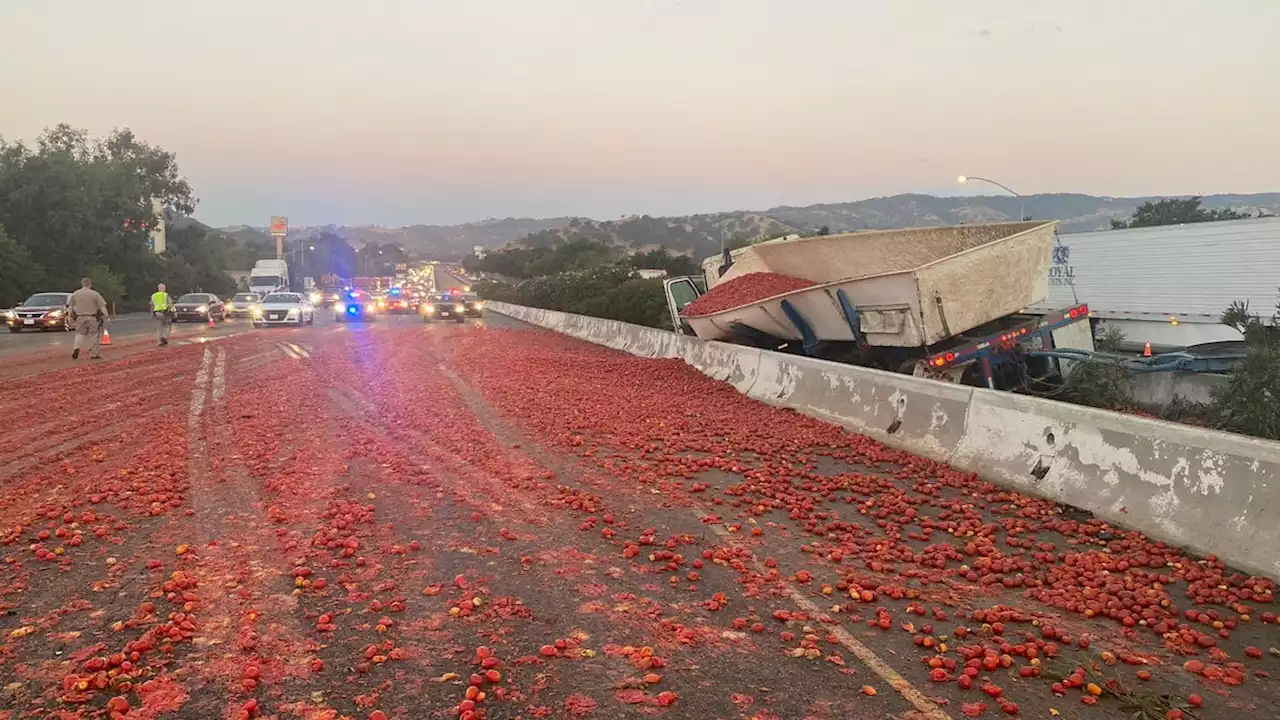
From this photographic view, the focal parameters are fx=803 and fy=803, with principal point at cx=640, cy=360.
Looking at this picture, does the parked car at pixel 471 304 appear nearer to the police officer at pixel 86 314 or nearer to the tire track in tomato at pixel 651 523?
the police officer at pixel 86 314

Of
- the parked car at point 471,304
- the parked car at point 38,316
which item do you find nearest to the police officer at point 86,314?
→ the parked car at point 38,316

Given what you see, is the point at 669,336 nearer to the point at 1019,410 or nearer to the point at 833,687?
the point at 1019,410

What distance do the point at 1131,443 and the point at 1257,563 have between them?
1.23 metres

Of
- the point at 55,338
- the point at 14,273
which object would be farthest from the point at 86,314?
the point at 14,273

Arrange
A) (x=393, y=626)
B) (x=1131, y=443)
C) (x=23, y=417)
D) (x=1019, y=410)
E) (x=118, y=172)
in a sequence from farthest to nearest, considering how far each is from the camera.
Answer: (x=118, y=172) < (x=23, y=417) < (x=1019, y=410) < (x=1131, y=443) < (x=393, y=626)

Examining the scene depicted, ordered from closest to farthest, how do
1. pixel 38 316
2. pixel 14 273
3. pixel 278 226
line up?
1. pixel 38 316
2. pixel 14 273
3. pixel 278 226

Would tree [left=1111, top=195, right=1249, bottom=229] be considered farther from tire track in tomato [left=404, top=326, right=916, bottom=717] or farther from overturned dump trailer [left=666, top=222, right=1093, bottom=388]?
tire track in tomato [left=404, top=326, right=916, bottom=717]

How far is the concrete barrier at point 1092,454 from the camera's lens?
515cm

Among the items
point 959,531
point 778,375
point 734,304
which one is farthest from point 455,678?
point 734,304

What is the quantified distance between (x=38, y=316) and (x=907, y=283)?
30.0 m

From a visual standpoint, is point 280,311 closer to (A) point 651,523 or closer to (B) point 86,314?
(B) point 86,314

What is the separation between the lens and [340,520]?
19.9 ft

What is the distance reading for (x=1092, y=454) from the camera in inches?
250

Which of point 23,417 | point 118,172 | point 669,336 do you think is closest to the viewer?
point 23,417
